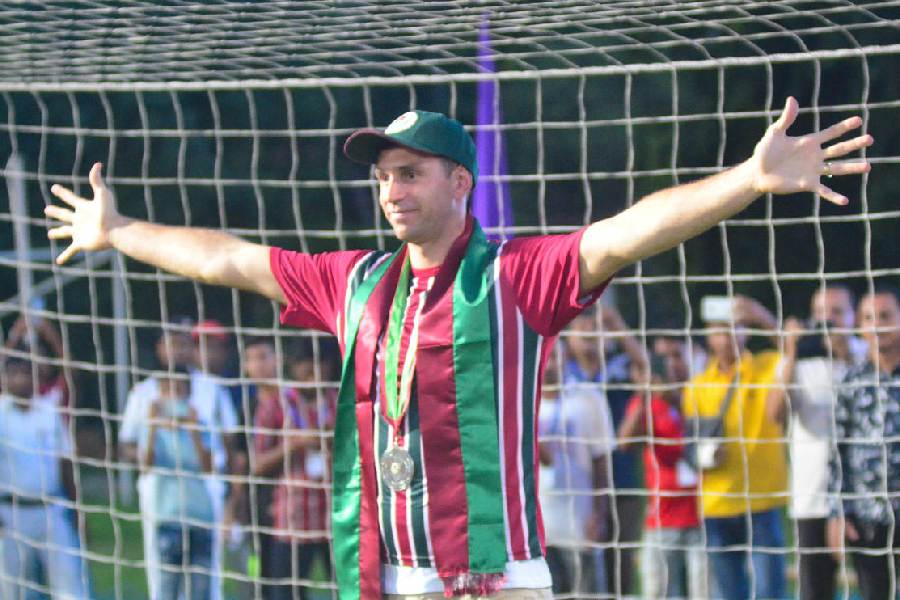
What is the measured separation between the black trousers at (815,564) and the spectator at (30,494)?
10.9 feet

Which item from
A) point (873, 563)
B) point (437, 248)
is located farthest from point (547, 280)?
point (873, 563)

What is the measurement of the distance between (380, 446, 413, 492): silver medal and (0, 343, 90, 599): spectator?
384 cm

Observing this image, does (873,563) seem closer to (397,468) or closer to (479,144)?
(479,144)

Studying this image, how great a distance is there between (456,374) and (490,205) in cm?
406

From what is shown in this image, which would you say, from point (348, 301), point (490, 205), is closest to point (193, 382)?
point (490, 205)

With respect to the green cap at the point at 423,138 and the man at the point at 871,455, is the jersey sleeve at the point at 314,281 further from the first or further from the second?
the man at the point at 871,455

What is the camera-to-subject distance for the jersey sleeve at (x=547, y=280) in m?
3.69

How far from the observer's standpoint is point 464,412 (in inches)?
148

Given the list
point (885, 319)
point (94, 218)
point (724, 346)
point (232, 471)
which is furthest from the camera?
point (232, 471)

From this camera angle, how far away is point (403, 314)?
3.86m

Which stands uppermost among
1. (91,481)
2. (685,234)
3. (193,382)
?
(685,234)

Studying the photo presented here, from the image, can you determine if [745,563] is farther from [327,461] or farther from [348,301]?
[348,301]

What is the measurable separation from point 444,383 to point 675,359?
386cm

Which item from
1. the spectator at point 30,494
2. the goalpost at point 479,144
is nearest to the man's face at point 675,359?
the goalpost at point 479,144
